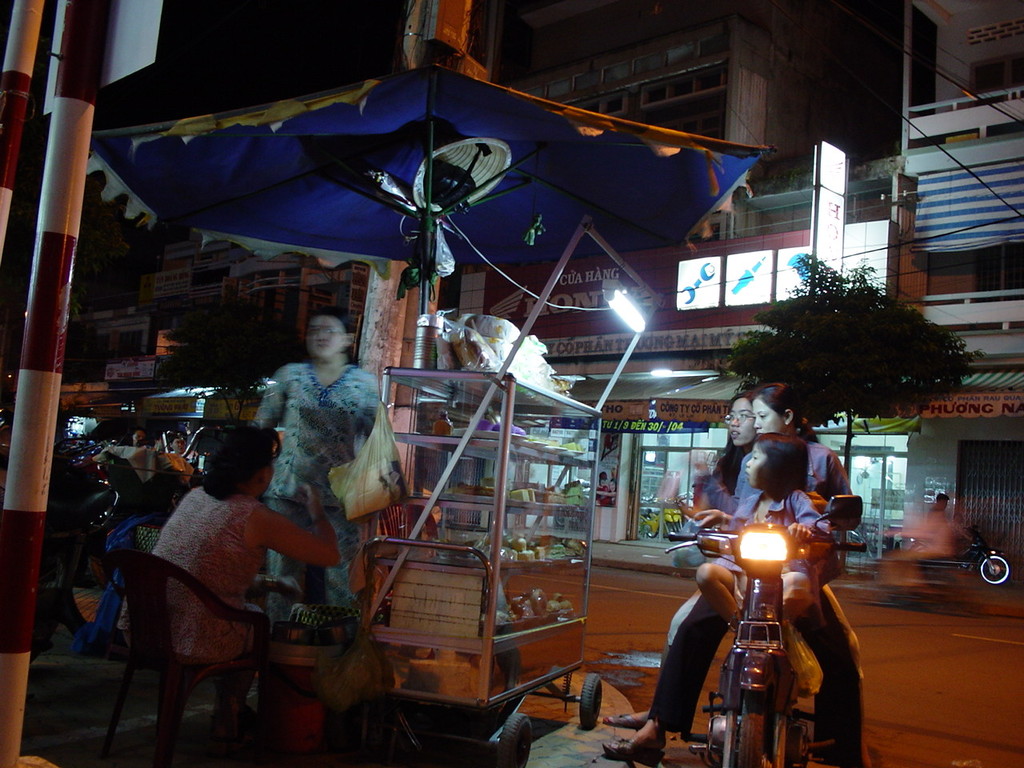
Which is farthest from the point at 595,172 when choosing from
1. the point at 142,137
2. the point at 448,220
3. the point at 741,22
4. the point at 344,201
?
the point at 741,22

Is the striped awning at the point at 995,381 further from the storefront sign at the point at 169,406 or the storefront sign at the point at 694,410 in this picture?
the storefront sign at the point at 169,406

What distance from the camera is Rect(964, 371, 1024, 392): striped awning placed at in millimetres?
15344

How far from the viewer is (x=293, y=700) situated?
12.3 ft

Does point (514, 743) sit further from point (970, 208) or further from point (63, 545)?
point (970, 208)

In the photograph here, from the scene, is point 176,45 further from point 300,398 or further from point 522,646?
point 522,646

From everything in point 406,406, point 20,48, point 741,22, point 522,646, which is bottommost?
point 522,646

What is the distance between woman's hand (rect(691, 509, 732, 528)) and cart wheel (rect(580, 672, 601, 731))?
1.30 meters

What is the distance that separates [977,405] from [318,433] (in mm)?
13972

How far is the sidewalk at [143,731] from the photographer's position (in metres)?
3.66

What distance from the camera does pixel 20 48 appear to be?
10.8 ft

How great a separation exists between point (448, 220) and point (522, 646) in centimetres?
308

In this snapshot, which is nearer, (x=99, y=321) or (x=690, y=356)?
(x=690, y=356)

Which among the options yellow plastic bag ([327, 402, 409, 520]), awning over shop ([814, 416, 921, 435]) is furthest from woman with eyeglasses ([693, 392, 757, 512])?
awning over shop ([814, 416, 921, 435])

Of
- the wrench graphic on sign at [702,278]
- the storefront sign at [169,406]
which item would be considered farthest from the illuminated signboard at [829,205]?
the storefront sign at [169,406]
